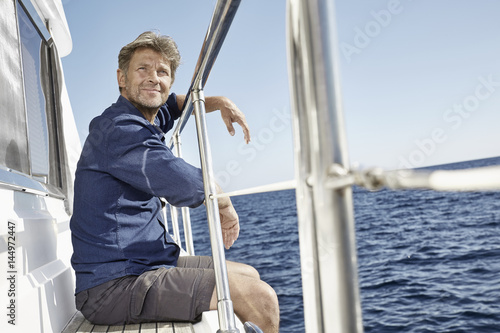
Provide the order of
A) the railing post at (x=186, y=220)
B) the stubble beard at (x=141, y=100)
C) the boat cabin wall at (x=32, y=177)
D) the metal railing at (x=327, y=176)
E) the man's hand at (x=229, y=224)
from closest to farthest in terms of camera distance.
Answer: the metal railing at (x=327, y=176) → the boat cabin wall at (x=32, y=177) → the man's hand at (x=229, y=224) → the stubble beard at (x=141, y=100) → the railing post at (x=186, y=220)

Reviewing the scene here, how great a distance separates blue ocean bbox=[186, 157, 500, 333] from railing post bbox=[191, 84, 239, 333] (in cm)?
268

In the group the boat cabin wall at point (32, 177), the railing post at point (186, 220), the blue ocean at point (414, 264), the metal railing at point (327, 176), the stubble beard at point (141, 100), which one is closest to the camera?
the metal railing at point (327, 176)

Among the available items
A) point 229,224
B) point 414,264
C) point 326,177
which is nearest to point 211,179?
point 229,224

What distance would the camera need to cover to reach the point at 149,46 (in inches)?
55.5

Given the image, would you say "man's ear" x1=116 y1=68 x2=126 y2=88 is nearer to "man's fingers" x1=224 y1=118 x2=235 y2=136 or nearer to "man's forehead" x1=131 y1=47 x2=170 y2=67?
"man's forehead" x1=131 y1=47 x2=170 y2=67

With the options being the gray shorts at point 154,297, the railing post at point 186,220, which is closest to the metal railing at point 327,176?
the gray shorts at point 154,297

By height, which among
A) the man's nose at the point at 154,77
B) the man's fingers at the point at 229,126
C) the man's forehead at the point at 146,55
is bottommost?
the man's fingers at the point at 229,126

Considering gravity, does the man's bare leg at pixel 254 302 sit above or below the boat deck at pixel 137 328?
above

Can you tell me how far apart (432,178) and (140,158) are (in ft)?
3.14

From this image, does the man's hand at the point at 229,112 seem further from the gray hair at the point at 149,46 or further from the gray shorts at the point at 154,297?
the gray shorts at the point at 154,297

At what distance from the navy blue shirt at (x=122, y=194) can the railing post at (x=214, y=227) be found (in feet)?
0.17

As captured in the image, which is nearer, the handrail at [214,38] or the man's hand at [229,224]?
the handrail at [214,38]

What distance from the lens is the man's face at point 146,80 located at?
136 cm

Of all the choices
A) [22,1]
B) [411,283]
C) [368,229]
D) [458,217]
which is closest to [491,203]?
[458,217]
